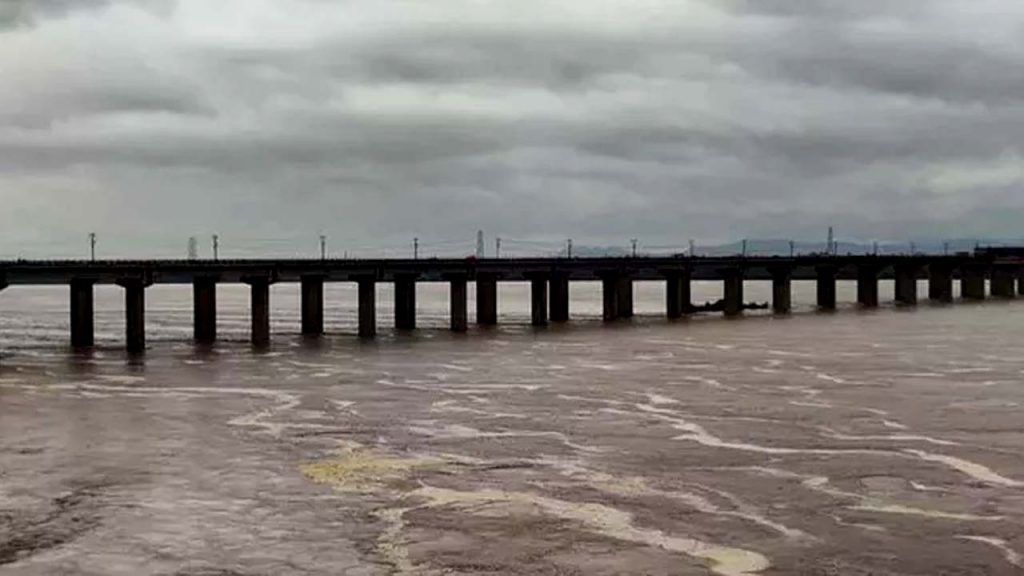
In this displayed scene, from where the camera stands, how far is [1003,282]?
15050cm

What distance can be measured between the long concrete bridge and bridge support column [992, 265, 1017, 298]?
17.3 ft

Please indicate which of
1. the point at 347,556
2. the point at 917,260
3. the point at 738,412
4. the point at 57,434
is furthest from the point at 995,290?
the point at 347,556

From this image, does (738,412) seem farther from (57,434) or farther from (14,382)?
(14,382)

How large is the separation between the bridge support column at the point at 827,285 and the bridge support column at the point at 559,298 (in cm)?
3088

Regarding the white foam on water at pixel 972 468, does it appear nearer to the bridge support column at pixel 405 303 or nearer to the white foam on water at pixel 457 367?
the white foam on water at pixel 457 367

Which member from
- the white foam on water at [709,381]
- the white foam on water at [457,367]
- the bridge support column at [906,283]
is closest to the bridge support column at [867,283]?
the bridge support column at [906,283]

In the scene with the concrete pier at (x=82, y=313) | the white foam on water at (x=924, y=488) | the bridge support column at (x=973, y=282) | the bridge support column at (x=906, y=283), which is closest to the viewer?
the white foam on water at (x=924, y=488)

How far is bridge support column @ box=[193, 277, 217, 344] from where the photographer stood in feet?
255

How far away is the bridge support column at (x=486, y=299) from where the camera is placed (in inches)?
3718

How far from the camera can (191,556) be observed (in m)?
20.8

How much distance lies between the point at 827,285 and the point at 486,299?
40.0 m

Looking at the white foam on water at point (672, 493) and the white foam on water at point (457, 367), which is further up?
the white foam on water at point (672, 493)

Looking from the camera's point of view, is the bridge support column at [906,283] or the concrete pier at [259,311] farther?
the bridge support column at [906,283]

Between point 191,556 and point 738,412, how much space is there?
70.8 feet
